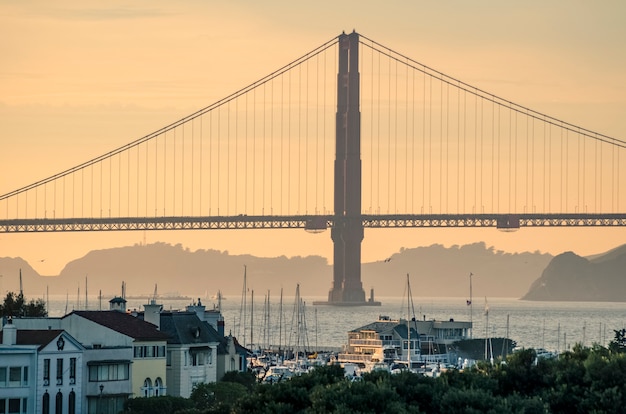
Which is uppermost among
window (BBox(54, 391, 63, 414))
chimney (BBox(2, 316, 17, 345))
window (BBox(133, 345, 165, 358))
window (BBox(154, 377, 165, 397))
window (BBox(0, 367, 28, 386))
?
chimney (BBox(2, 316, 17, 345))

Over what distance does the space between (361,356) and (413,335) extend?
3.33 metres

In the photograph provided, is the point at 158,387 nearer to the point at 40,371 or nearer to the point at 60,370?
the point at 60,370

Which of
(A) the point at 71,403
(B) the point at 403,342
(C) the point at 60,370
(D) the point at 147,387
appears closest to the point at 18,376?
(C) the point at 60,370

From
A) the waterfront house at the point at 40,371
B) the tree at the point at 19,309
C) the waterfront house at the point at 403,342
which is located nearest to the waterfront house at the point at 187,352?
the waterfront house at the point at 40,371

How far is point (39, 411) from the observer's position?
53.9 m

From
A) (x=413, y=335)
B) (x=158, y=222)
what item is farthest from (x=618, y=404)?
(x=158, y=222)

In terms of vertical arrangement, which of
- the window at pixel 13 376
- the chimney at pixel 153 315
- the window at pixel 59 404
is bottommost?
the window at pixel 59 404

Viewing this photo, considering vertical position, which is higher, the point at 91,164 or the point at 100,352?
the point at 91,164

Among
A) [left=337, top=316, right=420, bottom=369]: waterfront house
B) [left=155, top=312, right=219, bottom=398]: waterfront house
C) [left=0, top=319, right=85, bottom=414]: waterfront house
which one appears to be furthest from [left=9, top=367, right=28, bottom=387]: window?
[left=337, top=316, right=420, bottom=369]: waterfront house

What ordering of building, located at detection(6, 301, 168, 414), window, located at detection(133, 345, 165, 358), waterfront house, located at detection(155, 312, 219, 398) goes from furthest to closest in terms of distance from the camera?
1. waterfront house, located at detection(155, 312, 219, 398)
2. window, located at detection(133, 345, 165, 358)
3. building, located at detection(6, 301, 168, 414)

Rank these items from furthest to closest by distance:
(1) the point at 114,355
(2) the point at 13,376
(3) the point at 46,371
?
1. (1) the point at 114,355
2. (3) the point at 46,371
3. (2) the point at 13,376

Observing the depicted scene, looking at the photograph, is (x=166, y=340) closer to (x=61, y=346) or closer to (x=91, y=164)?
(x=61, y=346)

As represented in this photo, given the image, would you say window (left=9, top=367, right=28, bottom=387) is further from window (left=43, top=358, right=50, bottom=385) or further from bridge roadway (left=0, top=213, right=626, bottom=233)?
bridge roadway (left=0, top=213, right=626, bottom=233)

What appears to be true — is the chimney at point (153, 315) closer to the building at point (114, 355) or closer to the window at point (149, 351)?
the building at point (114, 355)
